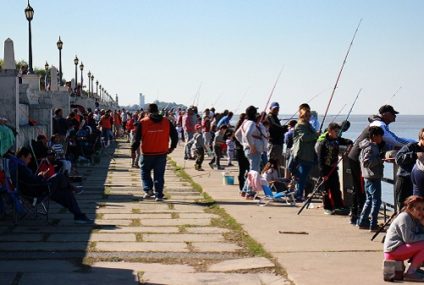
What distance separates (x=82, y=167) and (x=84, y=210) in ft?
34.1

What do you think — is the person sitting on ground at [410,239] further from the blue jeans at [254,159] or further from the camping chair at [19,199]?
the blue jeans at [254,159]

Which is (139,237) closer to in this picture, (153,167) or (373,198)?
(373,198)

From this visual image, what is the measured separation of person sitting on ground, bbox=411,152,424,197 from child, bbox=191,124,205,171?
1319 cm

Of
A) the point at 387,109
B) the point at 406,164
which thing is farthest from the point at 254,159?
the point at 406,164

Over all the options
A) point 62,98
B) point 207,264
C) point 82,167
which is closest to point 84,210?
point 207,264

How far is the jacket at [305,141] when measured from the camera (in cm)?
1319

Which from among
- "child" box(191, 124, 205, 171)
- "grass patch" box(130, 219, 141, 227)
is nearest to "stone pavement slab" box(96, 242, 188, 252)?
"grass patch" box(130, 219, 141, 227)

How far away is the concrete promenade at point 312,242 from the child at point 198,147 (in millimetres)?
7455

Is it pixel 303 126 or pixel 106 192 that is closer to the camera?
pixel 303 126

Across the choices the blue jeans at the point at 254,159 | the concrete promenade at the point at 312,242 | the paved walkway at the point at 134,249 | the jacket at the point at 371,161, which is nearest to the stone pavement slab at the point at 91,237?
the paved walkway at the point at 134,249

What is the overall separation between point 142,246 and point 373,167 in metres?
3.08

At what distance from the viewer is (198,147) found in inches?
889

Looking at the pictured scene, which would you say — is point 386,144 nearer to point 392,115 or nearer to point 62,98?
point 392,115

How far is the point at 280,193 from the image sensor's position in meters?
13.6
